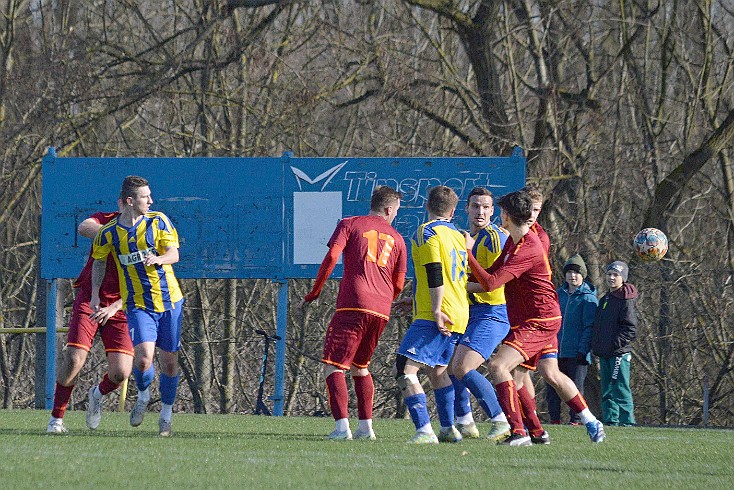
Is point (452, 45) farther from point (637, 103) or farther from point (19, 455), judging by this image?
point (19, 455)

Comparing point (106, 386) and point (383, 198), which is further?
point (106, 386)

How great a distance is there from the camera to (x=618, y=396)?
13102 millimetres

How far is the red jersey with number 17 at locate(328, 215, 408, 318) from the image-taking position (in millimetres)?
9383

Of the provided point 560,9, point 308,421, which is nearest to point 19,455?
point 308,421

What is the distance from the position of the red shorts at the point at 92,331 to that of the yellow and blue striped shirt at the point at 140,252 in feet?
1.34

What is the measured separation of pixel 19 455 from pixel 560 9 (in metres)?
12.3

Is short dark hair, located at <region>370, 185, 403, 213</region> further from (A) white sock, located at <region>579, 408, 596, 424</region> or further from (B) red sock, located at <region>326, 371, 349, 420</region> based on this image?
(A) white sock, located at <region>579, 408, 596, 424</region>

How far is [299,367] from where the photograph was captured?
66.6 ft

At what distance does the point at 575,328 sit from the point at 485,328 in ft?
13.4

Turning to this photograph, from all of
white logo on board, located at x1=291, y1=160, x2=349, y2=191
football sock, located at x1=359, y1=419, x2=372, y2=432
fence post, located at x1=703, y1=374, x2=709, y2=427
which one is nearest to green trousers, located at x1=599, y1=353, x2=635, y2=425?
fence post, located at x1=703, y1=374, x2=709, y2=427

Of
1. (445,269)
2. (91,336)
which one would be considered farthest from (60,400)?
(445,269)

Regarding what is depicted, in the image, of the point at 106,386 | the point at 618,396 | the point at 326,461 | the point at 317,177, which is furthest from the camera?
the point at 317,177

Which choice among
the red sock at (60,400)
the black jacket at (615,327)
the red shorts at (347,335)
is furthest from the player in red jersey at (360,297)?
the black jacket at (615,327)

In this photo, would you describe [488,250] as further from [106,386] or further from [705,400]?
[705,400]
